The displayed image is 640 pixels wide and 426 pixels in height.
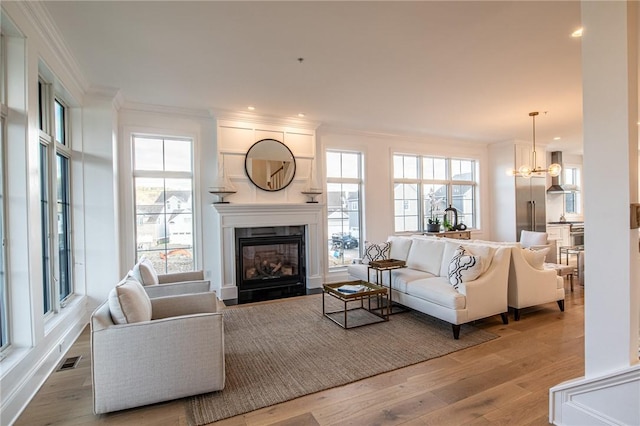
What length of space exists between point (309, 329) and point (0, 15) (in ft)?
11.7

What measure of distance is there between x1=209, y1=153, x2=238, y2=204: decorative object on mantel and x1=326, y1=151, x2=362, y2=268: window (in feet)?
6.07

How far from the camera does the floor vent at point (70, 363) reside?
9.00 ft

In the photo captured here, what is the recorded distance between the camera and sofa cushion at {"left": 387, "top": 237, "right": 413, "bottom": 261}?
473cm

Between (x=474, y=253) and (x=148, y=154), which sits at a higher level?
(x=148, y=154)

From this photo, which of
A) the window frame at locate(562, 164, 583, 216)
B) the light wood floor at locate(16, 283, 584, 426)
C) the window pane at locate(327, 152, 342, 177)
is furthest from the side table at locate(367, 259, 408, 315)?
the window frame at locate(562, 164, 583, 216)

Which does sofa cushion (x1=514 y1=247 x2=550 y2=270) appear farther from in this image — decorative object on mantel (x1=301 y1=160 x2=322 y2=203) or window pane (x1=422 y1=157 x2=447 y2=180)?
window pane (x1=422 y1=157 x2=447 y2=180)

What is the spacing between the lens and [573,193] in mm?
9008

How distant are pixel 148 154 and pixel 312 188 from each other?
2.57 m

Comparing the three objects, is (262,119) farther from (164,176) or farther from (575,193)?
(575,193)

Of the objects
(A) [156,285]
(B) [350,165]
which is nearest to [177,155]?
(A) [156,285]

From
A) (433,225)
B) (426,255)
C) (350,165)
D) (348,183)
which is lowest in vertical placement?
(426,255)

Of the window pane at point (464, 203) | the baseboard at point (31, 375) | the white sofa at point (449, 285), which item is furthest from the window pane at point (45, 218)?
the window pane at point (464, 203)

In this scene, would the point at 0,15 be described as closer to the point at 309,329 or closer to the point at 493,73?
the point at 309,329

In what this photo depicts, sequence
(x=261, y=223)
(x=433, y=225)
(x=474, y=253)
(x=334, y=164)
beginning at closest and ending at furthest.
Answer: (x=474, y=253) → (x=261, y=223) → (x=334, y=164) → (x=433, y=225)
